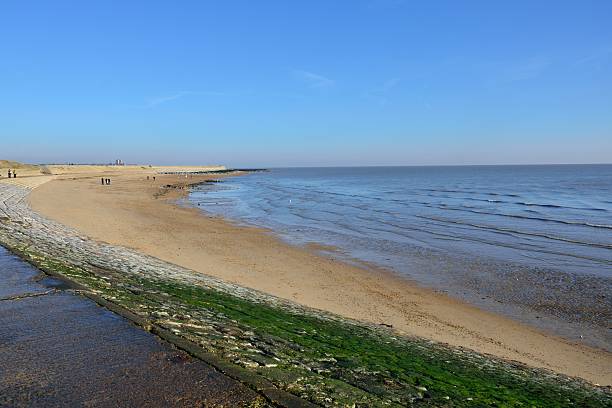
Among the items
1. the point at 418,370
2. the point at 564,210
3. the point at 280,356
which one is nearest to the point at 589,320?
the point at 418,370

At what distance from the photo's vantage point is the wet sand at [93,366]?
3822 millimetres

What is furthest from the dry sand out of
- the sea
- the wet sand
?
the wet sand

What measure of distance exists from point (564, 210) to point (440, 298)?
30.1m

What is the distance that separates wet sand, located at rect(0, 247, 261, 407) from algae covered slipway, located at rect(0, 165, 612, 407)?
9.3 inches

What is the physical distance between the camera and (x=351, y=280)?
14695 millimetres

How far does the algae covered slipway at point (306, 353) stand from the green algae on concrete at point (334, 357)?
16 mm

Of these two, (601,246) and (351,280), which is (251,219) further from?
(601,246)

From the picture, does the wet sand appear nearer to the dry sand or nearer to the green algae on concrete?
the green algae on concrete

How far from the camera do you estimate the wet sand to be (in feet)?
12.5

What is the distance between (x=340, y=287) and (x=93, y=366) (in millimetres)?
9761

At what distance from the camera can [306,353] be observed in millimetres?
5555

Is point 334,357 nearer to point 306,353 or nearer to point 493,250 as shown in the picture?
point 306,353

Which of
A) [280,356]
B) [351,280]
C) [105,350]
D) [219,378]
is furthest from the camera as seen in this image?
[351,280]

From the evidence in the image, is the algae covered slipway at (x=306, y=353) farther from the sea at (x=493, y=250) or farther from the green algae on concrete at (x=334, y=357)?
the sea at (x=493, y=250)
